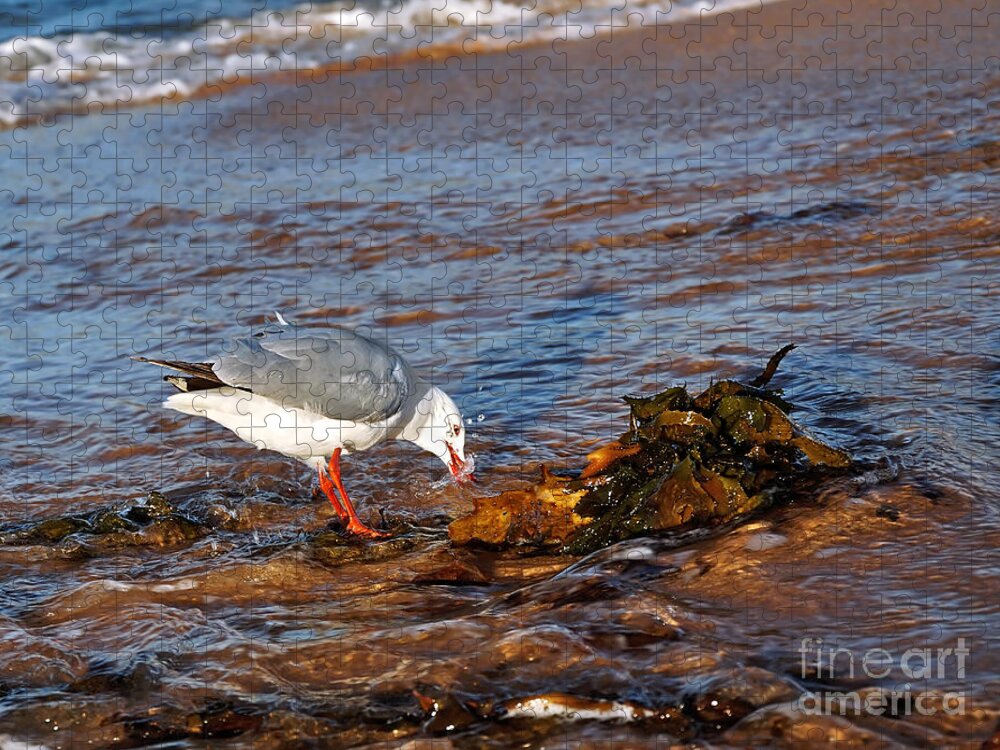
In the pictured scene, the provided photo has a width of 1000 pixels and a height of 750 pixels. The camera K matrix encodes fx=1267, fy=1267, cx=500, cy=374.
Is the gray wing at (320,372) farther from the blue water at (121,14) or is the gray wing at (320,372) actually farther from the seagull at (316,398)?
the blue water at (121,14)

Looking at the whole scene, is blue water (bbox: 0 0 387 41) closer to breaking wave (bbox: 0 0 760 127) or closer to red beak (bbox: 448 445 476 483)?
breaking wave (bbox: 0 0 760 127)

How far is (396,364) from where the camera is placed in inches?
239

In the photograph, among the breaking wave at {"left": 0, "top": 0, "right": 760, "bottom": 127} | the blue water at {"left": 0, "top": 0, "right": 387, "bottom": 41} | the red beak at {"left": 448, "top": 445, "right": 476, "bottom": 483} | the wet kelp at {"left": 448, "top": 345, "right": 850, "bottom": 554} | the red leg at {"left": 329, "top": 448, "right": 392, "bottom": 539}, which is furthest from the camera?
the blue water at {"left": 0, "top": 0, "right": 387, "bottom": 41}

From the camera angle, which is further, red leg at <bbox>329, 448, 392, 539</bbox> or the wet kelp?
red leg at <bbox>329, 448, 392, 539</bbox>

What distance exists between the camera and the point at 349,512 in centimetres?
567

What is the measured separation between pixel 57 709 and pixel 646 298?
4.62m

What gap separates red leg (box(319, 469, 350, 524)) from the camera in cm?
572

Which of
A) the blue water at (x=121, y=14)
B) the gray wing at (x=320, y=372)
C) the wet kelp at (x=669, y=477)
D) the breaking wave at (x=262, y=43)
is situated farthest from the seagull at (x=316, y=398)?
the blue water at (x=121, y=14)

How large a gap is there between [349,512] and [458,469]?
0.60 meters

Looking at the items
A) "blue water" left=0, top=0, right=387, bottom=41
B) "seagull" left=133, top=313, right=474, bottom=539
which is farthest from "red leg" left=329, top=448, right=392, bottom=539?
"blue water" left=0, top=0, right=387, bottom=41

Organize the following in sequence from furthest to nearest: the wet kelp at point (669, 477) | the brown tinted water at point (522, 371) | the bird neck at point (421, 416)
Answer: the bird neck at point (421, 416) < the wet kelp at point (669, 477) < the brown tinted water at point (522, 371)

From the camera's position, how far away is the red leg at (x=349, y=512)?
5527mm

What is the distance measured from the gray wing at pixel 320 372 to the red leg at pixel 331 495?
31 cm

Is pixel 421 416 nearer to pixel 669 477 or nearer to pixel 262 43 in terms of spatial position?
pixel 669 477
